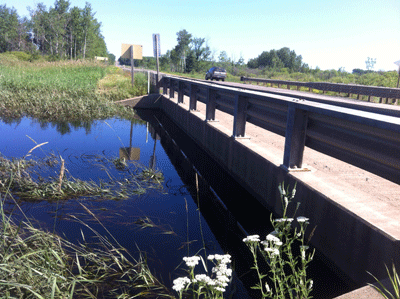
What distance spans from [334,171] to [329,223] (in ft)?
4.70

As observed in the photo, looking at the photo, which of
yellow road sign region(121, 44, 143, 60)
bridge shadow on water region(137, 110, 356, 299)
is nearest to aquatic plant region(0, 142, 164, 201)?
bridge shadow on water region(137, 110, 356, 299)

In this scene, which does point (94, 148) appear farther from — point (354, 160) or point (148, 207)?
point (354, 160)

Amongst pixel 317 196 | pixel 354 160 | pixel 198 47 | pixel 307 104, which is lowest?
pixel 317 196

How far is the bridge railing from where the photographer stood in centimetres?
299

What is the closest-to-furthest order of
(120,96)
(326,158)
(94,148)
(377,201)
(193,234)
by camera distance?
(377,201)
(193,234)
(326,158)
(94,148)
(120,96)

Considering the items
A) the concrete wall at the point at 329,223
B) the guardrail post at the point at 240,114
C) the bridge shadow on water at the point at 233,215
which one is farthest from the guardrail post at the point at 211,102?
the concrete wall at the point at 329,223

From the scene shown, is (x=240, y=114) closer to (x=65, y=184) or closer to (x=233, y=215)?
(x=233, y=215)

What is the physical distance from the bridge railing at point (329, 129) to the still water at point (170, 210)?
3.74 feet

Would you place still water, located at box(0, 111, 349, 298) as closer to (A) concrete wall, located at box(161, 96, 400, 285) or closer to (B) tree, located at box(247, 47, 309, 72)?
(A) concrete wall, located at box(161, 96, 400, 285)

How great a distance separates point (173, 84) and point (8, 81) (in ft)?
30.1

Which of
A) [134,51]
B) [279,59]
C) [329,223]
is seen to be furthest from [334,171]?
[279,59]

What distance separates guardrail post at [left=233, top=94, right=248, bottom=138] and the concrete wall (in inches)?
8.8

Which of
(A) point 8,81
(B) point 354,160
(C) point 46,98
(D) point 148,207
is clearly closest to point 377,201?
(B) point 354,160

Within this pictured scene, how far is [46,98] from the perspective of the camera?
1509 cm
